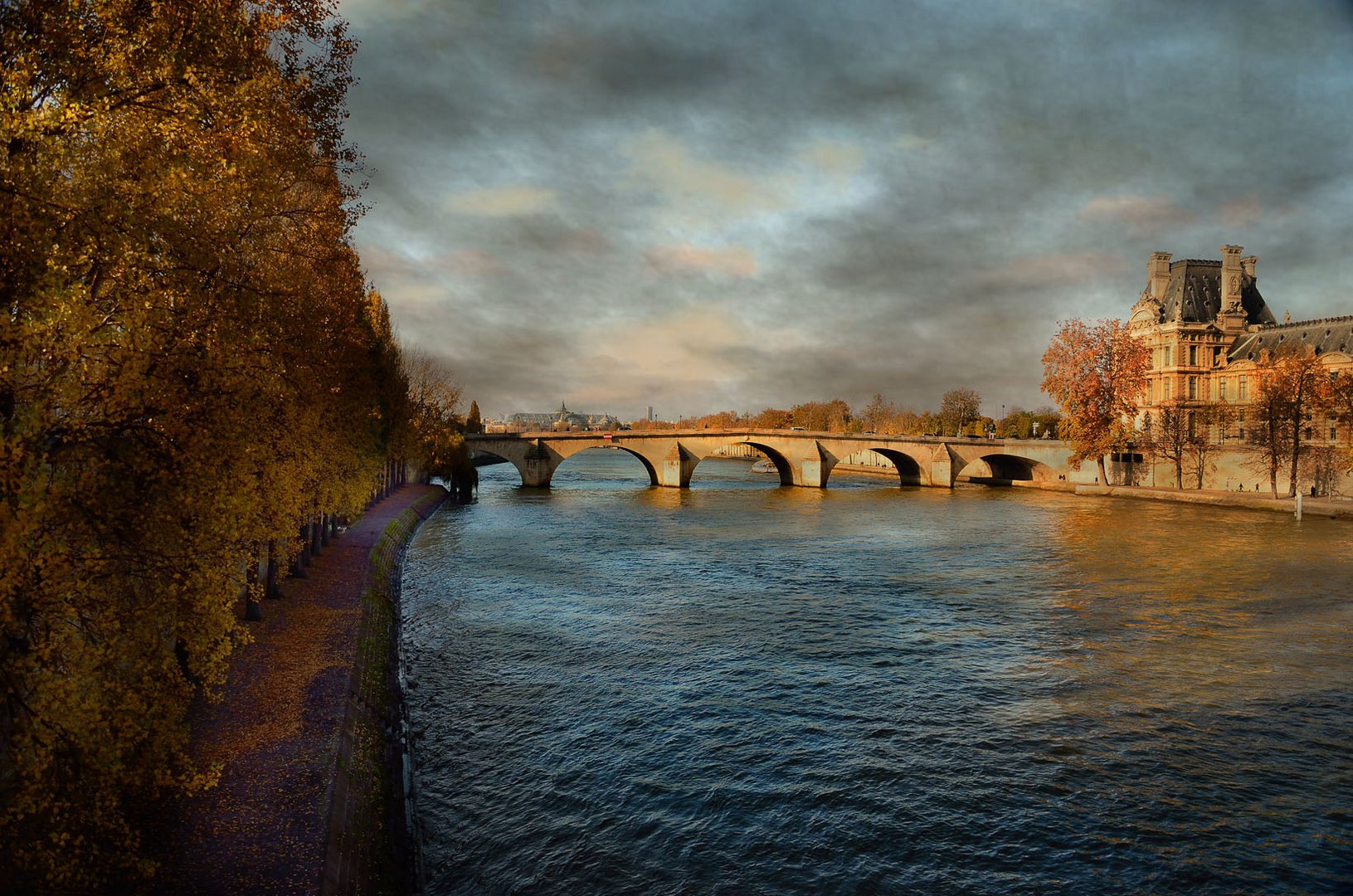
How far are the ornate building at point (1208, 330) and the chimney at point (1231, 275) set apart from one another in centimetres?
9

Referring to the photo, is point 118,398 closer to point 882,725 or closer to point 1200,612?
point 882,725

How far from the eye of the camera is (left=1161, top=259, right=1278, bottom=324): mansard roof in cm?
10125

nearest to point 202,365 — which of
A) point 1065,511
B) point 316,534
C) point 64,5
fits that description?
point 64,5

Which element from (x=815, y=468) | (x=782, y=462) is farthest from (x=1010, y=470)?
(x=782, y=462)

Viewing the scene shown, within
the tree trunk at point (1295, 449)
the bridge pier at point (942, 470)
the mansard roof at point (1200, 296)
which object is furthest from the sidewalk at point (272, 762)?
the mansard roof at point (1200, 296)

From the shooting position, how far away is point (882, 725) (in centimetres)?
1980

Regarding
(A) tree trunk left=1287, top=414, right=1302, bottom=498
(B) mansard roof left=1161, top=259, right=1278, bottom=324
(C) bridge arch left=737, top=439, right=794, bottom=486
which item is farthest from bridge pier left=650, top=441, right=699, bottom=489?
(B) mansard roof left=1161, top=259, right=1278, bottom=324

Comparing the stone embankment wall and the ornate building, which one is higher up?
the ornate building

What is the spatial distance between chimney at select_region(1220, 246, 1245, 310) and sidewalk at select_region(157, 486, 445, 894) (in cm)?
11127

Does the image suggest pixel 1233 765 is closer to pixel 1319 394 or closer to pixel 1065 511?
pixel 1065 511

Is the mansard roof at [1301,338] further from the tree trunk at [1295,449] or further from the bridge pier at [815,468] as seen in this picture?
the bridge pier at [815,468]

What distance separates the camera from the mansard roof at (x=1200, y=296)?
101250 mm

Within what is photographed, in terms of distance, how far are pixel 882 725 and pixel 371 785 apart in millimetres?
11826

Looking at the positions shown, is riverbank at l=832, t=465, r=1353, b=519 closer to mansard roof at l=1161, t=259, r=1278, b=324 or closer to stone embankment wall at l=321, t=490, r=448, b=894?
mansard roof at l=1161, t=259, r=1278, b=324
